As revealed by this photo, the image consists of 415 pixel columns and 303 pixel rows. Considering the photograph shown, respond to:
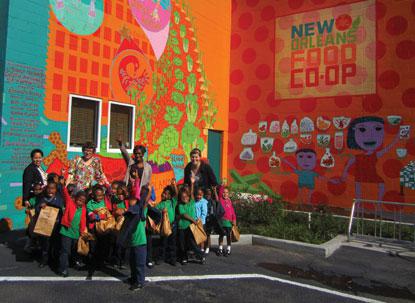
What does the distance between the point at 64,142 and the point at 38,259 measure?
350 centimetres

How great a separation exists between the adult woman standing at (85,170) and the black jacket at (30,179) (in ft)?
2.11

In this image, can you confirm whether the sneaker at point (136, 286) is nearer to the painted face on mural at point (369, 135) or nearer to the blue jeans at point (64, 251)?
the blue jeans at point (64, 251)

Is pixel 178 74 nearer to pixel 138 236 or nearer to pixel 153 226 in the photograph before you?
Answer: pixel 153 226

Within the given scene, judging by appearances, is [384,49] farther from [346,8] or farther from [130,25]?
[130,25]

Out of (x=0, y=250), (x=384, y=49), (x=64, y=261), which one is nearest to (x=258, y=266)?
(x=64, y=261)

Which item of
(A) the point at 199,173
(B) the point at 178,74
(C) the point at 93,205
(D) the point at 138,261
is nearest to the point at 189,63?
(B) the point at 178,74

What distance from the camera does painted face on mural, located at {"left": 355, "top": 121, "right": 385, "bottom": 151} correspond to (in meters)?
11.1

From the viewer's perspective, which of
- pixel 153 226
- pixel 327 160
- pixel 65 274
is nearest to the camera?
pixel 65 274

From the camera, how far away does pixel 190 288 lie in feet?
16.6

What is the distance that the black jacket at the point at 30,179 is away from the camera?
6.24 m

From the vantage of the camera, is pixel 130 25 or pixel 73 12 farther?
pixel 130 25

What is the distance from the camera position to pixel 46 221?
216 inches

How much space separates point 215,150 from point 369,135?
18.7 feet

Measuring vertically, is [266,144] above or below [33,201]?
above
